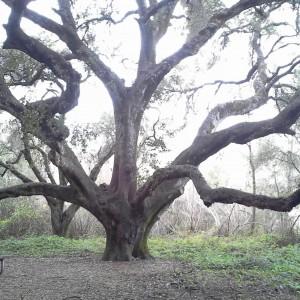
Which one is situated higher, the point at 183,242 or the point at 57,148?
the point at 57,148

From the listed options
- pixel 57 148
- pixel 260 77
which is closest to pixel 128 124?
pixel 57 148

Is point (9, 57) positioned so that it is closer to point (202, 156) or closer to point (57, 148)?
point (57, 148)

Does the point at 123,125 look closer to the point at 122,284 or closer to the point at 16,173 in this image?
the point at 122,284

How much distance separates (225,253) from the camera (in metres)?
10.8

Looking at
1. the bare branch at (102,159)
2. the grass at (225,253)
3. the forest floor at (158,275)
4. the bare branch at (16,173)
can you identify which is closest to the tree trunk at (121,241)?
the forest floor at (158,275)

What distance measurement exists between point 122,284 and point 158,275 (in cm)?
89

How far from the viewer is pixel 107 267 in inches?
337

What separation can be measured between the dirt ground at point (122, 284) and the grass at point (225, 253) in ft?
1.67

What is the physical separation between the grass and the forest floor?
0.05ft

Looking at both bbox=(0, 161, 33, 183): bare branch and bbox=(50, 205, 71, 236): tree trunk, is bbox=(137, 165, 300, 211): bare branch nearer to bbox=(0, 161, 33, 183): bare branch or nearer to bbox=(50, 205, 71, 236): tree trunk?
bbox=(0, 161, 33, 183): bare branch

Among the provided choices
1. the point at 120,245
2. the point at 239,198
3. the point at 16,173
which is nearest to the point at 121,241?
the point at 120,245

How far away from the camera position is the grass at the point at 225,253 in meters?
7.63

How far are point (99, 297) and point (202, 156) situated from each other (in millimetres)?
4370

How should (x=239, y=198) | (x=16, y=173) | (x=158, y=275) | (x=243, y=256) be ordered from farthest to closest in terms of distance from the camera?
(x=16, y=173) < (x=243, y=256) < (x=158, y=275) < (x=239, y=198)
